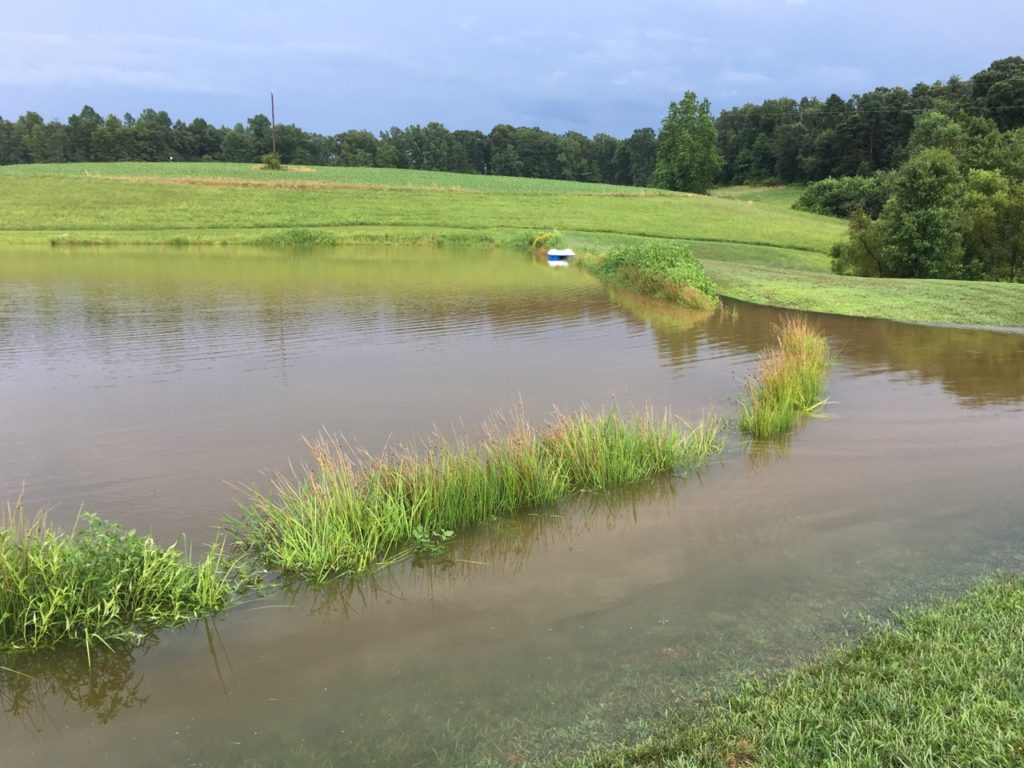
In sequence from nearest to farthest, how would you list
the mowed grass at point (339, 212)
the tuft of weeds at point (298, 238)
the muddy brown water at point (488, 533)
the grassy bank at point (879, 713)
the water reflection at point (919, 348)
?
1. the grassy bank at point (879, 713)
2. the muddy brown water at point (488, 533)
3. the water reflection at point (919, 348)
4. the tuft of weeds at point (298, 238)
5. the mowed grass at point (339, 212)

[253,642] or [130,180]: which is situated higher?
[130,180]

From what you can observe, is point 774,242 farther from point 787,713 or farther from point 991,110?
point 991,110

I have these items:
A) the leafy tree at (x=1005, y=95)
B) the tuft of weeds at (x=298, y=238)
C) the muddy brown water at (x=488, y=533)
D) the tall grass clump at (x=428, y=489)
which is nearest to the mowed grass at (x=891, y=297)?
the muddy brown water at (x=488, y=533)

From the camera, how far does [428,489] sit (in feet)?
22.1

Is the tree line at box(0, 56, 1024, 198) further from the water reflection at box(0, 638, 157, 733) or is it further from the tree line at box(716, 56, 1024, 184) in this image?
the water reflection at box(0, 638, 157, 733)

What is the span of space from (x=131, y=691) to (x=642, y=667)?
11.5 ft

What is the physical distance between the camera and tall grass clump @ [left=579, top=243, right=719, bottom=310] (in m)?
→ 21.7

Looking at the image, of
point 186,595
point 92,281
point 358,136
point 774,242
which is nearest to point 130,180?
point 92,281

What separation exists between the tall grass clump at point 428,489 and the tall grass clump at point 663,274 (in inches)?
542

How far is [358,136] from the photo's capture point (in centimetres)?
14500

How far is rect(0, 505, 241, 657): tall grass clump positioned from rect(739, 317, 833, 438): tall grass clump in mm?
7285

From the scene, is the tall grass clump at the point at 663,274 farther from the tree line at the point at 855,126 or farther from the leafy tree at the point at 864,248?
the tree line at the point at 855,126

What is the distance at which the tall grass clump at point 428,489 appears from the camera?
6.20 m

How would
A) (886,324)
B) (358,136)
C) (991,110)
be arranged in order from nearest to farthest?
(886,324) < (991,110) < (358,136)
